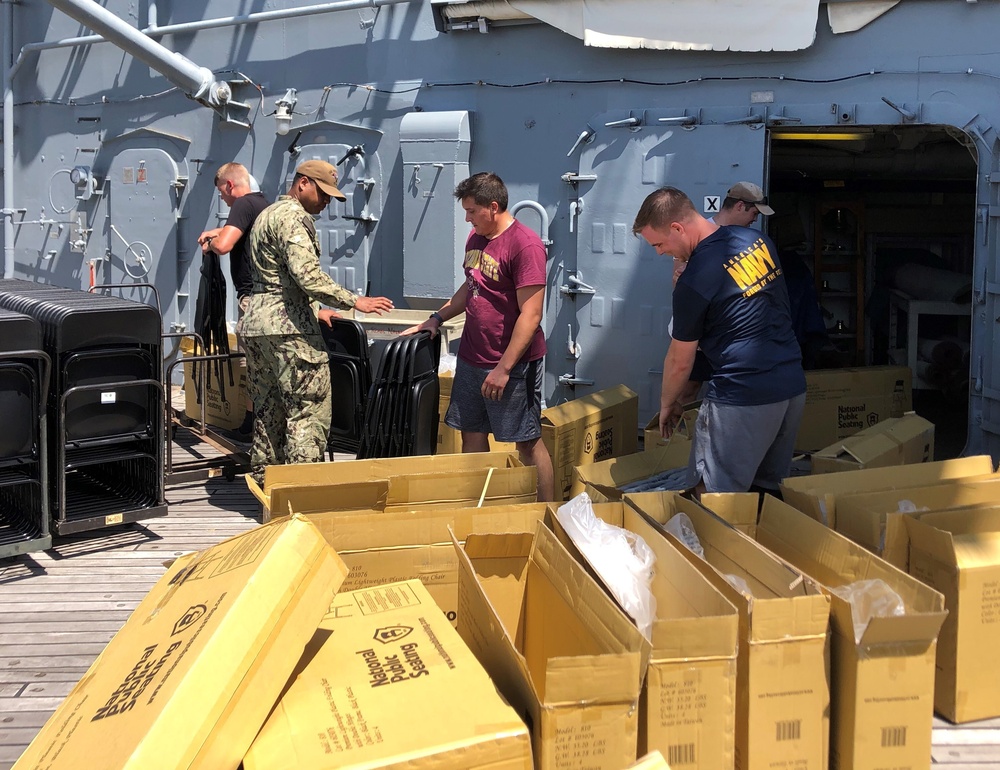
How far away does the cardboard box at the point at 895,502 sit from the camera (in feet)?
10.9

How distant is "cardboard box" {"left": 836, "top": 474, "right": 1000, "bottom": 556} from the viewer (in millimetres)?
3322

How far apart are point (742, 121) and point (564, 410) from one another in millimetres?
2431

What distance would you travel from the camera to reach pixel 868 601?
8.73ft

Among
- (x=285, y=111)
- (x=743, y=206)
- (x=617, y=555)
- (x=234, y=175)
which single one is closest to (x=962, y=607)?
(x=617, y=555)

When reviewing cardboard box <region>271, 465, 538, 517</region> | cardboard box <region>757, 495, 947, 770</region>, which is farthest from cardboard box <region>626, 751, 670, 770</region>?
cardboard box <region>271, 465, 538, 517</region>

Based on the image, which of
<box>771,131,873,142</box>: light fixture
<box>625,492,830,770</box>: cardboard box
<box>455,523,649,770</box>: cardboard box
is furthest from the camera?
<box>771,131,873,142</box>: light fixture

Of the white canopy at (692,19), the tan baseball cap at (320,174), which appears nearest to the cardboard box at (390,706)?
the tan baseball cap at (320,174)

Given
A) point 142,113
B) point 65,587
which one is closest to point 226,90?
point 142,113

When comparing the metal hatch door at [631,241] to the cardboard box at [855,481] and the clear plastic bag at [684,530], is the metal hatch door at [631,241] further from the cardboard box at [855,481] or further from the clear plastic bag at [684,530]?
the clear plastic bag at [684,530]

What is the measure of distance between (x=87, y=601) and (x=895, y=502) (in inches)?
131

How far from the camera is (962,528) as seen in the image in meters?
3.35

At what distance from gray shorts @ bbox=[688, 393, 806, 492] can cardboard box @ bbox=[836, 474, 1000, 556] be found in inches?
17.0

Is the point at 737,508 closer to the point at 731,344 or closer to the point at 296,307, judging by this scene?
the point at 731,344

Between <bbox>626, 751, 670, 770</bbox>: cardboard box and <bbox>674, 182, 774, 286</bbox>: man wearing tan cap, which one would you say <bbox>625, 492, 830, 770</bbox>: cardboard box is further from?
<bbox>674, 182, 774, 286</bbox>: man wearing tan cap
